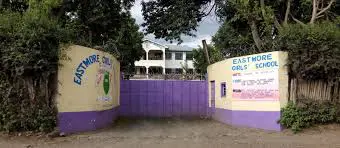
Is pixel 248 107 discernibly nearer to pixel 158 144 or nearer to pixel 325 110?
pixel 325 110

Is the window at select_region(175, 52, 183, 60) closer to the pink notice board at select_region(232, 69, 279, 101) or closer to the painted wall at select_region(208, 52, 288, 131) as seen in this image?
the painted wall at select_region(208, 52, 288, 131)

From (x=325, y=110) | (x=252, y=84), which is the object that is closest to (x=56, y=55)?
(x=252, y=84)

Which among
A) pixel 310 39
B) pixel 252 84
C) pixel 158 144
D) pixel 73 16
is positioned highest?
pixel 73 16

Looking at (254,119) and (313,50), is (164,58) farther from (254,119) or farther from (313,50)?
(313,50)

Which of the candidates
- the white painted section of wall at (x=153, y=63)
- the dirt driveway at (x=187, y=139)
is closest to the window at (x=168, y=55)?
the white painted section of wall at (x=153, y=63)

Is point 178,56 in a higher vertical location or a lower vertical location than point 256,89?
higher

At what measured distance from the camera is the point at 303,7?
65.5ft

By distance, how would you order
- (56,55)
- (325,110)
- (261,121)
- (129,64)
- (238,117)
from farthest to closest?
(129,64)
(238,117)
(261,121)
(325,110)
(56,55)

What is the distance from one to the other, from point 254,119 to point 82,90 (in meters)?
5.57

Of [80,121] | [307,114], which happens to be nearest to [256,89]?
[307,114]

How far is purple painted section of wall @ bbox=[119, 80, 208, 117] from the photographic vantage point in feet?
75.2

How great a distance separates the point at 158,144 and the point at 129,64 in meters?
24.6

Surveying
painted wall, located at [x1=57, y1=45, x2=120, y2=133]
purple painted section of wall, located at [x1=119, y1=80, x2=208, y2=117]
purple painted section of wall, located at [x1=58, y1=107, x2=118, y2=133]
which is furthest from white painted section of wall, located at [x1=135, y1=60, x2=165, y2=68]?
purple painted section of wall, located at [x1=58, y1=107, x2=118, y2=133]

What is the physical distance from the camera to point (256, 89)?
15.3 meters
